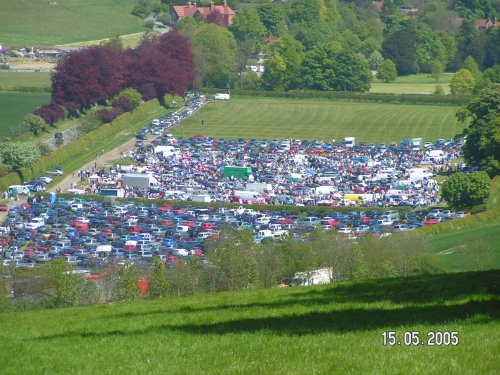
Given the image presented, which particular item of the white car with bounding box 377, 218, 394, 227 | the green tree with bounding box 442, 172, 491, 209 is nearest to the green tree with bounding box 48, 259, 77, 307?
the white car with bounding box 377, 218, 394, 227

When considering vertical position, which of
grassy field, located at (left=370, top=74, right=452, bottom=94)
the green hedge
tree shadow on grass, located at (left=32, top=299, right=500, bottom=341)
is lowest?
grassy field, located at (left=370, top=74, right=452, bottom=94)

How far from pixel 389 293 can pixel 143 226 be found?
36056 millimetres

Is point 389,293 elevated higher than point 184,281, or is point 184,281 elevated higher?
point 389,293

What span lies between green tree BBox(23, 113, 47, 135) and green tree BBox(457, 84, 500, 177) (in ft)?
79.3

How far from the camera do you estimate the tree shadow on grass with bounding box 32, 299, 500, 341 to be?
39.9 ft

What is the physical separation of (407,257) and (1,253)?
1859 cm

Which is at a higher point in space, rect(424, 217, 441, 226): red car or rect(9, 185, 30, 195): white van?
rect(424, 217, 441, 226): red car

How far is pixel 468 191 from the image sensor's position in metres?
51.5

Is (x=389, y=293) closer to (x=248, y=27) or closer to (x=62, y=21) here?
(x=248, y=27)

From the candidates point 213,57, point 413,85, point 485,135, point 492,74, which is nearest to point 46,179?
point 485,135

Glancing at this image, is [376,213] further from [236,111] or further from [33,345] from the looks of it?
[33,345]

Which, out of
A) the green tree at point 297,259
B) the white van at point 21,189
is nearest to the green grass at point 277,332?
the green tree at point 297,259

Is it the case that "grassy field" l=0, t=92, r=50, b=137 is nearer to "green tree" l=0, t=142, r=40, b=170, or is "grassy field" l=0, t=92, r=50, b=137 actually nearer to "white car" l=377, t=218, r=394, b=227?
"green tree" l=0, t=142, r=40, b=170

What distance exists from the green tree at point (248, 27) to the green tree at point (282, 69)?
17.8m
